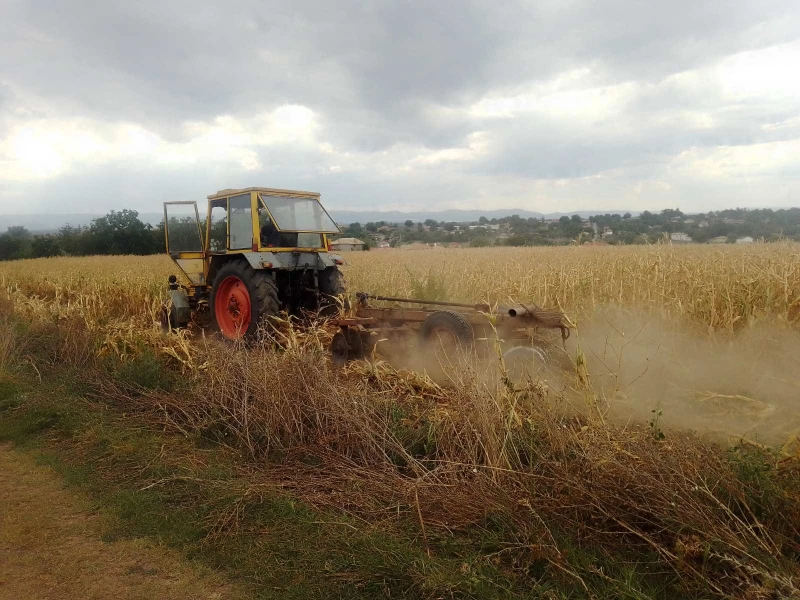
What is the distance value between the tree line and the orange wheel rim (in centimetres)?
3221

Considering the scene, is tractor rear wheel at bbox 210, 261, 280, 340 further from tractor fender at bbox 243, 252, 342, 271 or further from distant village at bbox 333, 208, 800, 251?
distant village at bbox 333, 208, 800, 251

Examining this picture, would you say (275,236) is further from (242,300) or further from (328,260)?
(242,300)

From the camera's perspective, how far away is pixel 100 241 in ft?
130

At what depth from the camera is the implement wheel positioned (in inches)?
209

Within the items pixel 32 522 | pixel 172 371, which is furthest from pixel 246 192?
pixel 32 522

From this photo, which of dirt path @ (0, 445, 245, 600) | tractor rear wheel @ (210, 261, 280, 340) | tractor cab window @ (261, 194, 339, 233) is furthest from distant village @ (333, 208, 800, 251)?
dirt path @ (0, 445, 245, 600)

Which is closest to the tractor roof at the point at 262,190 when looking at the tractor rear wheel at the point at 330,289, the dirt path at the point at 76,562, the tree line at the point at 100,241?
the tractor rear wheel at the point at 330,289

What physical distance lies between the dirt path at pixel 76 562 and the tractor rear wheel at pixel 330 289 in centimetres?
449

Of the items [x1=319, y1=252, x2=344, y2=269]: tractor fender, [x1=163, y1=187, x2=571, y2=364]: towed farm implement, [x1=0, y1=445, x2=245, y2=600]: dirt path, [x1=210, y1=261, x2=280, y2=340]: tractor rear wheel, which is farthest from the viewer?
[x1=319, y1=252, x2=344, y2=269]: tractor fender

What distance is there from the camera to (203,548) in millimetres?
3201

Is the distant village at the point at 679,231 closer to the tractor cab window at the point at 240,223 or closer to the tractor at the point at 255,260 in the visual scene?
the tractor at the point at 255,260

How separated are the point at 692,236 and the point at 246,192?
30.6ft

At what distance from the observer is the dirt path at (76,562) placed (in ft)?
9.46

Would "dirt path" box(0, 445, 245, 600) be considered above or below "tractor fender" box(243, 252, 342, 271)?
below
